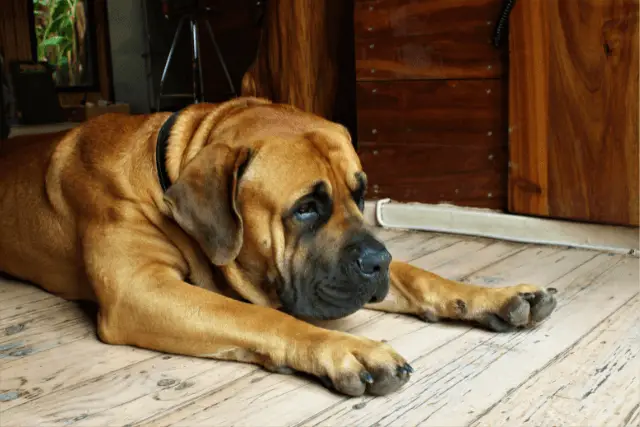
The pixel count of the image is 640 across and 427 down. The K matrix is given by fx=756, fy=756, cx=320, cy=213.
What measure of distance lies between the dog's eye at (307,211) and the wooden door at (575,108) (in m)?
1.47

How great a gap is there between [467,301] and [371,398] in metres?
0.52

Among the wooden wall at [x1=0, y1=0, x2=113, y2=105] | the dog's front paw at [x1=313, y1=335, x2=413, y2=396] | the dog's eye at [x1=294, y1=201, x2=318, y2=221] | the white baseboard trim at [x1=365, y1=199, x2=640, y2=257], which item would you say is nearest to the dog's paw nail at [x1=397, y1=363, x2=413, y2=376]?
the dog's front paw at [x1=313, y1=335, x2=413, y2=396]

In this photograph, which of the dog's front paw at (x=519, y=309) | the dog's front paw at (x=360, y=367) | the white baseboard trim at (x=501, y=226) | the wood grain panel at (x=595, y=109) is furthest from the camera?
the white baseboard trim at (x=501, y=226)

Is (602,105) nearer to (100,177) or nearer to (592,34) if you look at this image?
(592,34)


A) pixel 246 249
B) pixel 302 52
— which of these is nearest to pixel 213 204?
pixel 246 249

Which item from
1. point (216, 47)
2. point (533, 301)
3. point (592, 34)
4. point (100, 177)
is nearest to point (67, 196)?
point (100, 177)

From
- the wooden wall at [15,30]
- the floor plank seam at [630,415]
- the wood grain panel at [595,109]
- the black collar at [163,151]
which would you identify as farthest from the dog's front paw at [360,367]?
the wooden wall at [15,30]

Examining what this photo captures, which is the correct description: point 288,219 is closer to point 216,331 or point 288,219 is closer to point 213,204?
point 213,204

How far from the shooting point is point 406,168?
3.45 m

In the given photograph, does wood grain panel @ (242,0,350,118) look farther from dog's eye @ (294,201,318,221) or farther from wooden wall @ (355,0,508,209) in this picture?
Result: dog's eye @ (294,201,318,221)

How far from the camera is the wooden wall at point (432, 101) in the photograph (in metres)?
3.15

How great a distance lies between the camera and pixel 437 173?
3.35m

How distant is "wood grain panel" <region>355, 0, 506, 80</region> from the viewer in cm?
312

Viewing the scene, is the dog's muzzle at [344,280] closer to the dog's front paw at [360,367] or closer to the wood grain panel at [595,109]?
the dog's front paw at [360,367]
